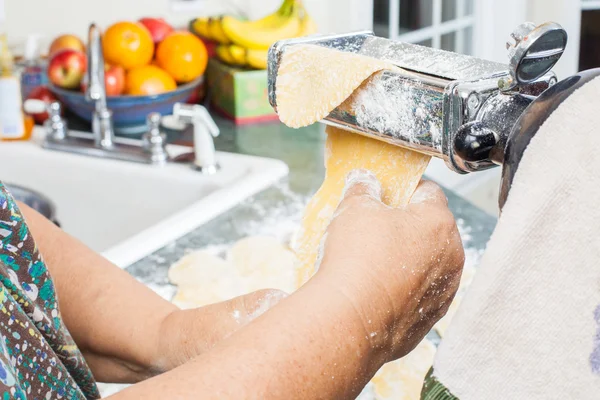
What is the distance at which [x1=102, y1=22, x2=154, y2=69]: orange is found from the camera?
5.81 feet

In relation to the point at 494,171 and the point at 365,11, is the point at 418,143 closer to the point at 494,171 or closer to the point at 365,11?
the point at 365,11

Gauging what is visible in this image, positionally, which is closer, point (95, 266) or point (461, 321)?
point (461, 321)

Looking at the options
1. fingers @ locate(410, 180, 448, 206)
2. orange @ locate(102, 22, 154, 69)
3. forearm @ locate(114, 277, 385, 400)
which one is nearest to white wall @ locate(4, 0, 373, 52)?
orange @ locate(102, 22, 154, 69)

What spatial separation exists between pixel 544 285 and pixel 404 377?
56cm

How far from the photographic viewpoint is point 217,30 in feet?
6.26

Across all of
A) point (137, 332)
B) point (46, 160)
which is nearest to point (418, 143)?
point (137, 332)

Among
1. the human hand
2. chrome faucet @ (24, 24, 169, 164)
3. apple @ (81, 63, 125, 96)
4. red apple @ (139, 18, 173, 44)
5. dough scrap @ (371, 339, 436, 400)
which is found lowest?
dough scrap @ (371, 339, 436, 400)

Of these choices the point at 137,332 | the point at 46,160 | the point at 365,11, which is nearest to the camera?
the point at 137,332

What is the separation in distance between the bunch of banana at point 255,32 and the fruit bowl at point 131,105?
120mm

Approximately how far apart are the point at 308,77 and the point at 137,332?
0.99ft

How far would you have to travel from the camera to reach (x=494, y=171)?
2744mm

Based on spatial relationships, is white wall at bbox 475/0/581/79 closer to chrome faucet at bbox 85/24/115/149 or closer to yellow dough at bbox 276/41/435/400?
chrome faucet at bbox 85/24/115/149

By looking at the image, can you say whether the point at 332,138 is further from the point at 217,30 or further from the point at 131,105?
the point at 217,30

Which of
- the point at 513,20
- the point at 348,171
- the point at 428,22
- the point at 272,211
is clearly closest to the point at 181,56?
the point at 272,211
